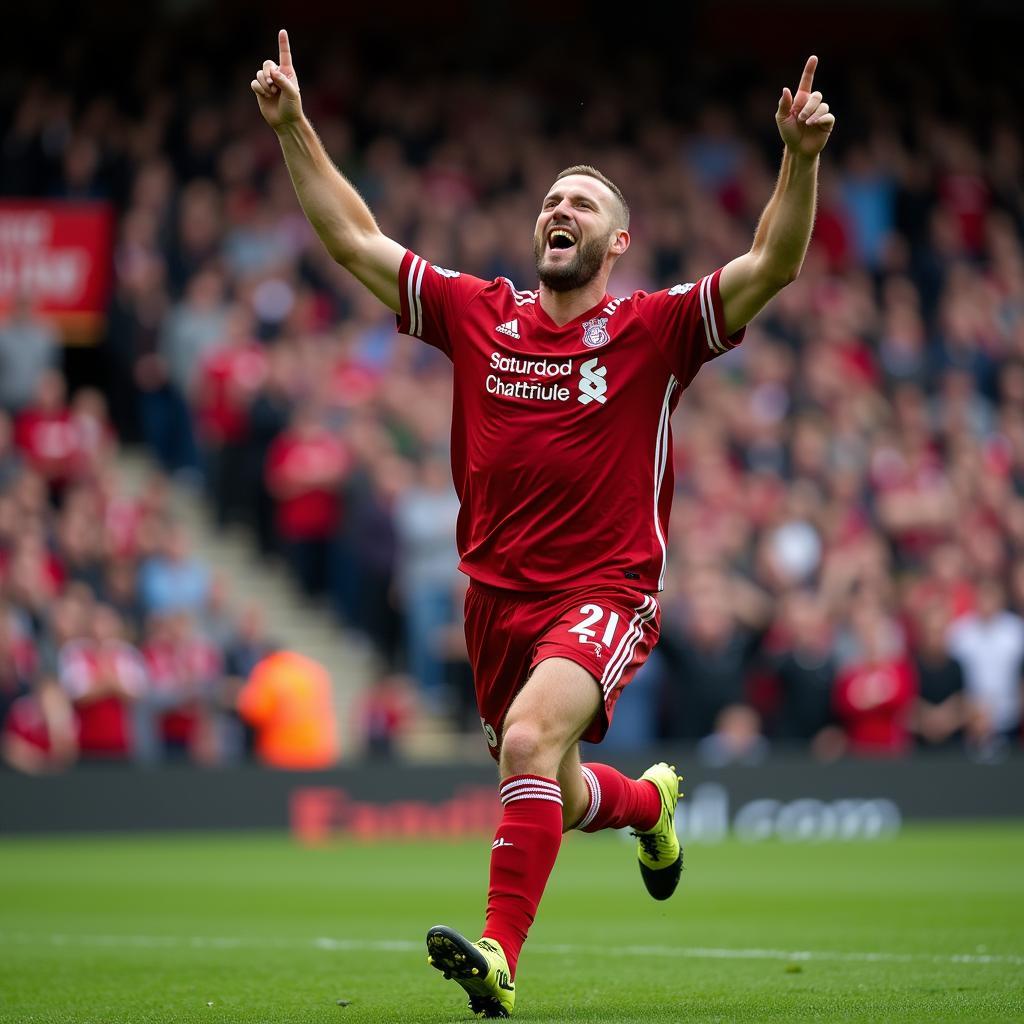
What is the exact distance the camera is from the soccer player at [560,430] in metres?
6.47

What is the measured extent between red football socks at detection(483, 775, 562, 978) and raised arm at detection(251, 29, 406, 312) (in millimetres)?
1953

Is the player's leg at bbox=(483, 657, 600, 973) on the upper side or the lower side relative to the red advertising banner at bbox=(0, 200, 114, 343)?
lower

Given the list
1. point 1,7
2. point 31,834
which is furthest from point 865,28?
point 31,834

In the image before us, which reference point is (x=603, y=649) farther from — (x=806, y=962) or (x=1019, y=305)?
(x=1019, y=305)

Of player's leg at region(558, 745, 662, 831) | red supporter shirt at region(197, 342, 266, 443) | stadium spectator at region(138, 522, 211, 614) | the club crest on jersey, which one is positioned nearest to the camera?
the club crest on jersey

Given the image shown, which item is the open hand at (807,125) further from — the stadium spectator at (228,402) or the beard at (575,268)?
the stadium spectator at (228,402)

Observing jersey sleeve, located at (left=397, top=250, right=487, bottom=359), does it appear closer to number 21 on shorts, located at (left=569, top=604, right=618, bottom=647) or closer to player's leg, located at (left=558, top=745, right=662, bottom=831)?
number 21 on shorts, located at (left=569, top=604, right=618, bottom=647)

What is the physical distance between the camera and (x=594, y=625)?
21.6 ft

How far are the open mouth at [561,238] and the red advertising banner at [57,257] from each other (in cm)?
1175

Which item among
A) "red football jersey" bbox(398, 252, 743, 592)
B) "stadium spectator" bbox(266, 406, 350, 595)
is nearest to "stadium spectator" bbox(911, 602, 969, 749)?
"stadium spectator" bbox(266, 406, 350, 595)

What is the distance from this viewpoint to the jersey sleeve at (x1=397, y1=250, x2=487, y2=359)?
7242mm

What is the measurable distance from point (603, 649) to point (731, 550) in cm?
1281

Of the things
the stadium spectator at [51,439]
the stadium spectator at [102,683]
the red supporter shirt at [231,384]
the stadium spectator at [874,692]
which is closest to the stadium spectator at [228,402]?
the red supporter shirt at [231,384]

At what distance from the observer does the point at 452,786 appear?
17328 millimetres
